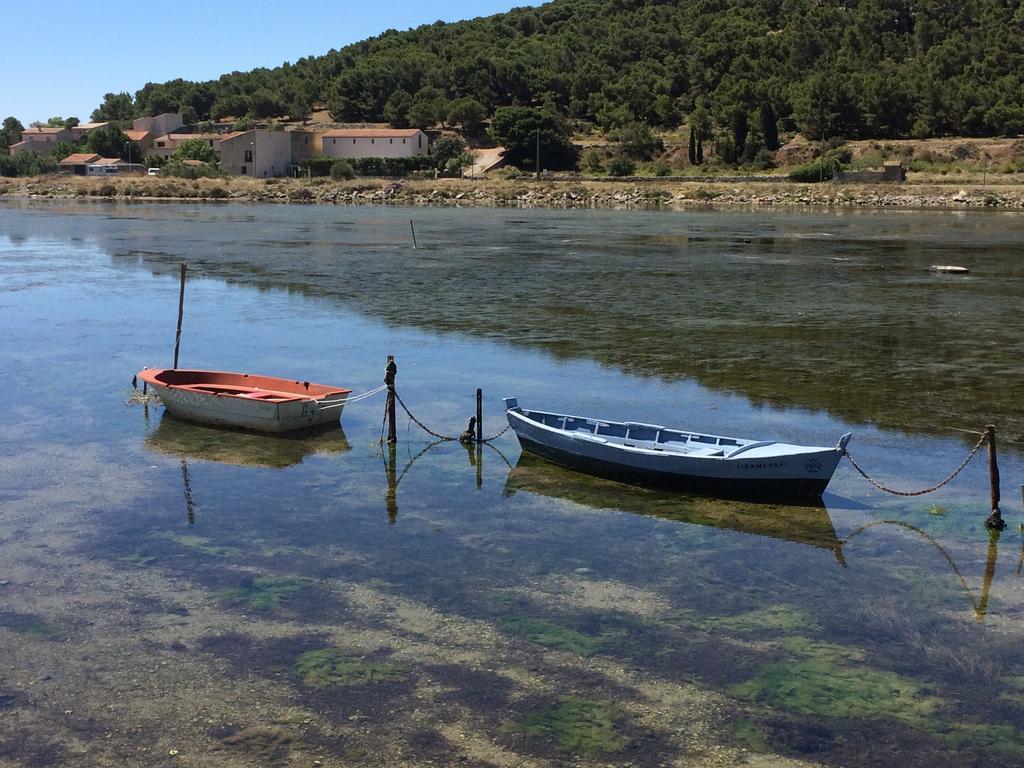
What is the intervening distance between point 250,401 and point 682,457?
29.4 ft

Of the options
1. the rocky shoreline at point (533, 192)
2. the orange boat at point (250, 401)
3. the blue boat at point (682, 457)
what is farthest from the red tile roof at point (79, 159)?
the blue boat at point (682, 457)

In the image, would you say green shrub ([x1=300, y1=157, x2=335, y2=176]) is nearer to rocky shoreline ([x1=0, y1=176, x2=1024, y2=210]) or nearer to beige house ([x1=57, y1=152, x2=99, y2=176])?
rocky shoreline ([x1=0, y1=176, x2=1024, y2=210])

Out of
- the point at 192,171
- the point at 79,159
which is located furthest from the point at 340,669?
the point at 79,159

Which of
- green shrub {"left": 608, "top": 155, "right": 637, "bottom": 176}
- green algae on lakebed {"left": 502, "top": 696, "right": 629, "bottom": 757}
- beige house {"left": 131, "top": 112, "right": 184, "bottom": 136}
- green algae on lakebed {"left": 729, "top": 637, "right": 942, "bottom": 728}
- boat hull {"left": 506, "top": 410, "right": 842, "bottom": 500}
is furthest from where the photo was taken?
beige house {"left": 131, "top": 112, "right": 184, "bottom": 136}

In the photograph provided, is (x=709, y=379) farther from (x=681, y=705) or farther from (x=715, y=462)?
(x=681, y=705)

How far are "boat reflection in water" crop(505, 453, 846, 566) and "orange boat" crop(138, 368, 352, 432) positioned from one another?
15.6ft

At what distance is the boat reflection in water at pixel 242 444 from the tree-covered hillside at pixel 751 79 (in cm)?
11897

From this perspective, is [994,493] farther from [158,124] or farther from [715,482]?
[158,124]

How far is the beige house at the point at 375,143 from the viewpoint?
147 meters

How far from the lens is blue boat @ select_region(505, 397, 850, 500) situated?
1748cm

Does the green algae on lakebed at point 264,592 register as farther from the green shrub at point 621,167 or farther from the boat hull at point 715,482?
the green shrub at point 621,167

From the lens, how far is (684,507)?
17.8 m

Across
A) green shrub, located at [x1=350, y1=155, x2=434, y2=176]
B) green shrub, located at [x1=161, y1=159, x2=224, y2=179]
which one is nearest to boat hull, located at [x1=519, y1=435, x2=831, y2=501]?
green shrub, located at [x1=350, y1=155, x2=434, y2=176]

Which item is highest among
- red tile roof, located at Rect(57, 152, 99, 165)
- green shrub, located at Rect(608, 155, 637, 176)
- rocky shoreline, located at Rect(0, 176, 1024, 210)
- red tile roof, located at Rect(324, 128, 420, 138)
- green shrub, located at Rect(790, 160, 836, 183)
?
red tile roof, located at Rect(324, 128, 420, 138)
